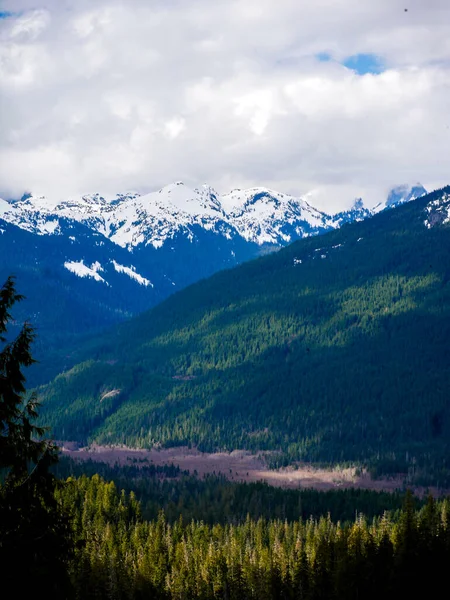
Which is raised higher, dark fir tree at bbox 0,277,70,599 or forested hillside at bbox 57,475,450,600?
dark fir tree at bbox 0,277,70,599

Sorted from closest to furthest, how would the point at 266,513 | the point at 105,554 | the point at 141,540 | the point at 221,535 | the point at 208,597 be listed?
the point at 208,597 → the point at 105,554 → the point at 141,540 → the point at 221,535 → the point at 266,513

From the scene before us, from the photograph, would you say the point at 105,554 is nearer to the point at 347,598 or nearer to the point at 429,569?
the point at 347,598

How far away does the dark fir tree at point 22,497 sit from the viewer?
130 feet

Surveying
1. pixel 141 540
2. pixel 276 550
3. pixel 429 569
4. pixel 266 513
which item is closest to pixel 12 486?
pixel 429 569

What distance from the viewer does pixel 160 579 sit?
122500 mm

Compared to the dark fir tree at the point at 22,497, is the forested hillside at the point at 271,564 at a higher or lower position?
lower

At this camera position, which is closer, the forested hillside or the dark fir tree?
the dark fir tree

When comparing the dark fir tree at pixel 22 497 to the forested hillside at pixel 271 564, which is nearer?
the dark fir tree at pixel 22 497

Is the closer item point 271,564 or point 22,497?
point 22,497

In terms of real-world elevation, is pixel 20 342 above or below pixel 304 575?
above

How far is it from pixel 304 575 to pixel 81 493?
67.2 metres

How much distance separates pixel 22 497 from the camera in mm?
40406

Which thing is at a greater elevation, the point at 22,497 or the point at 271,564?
the point at 22,497

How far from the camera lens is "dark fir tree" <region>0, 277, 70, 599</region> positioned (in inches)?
1561
